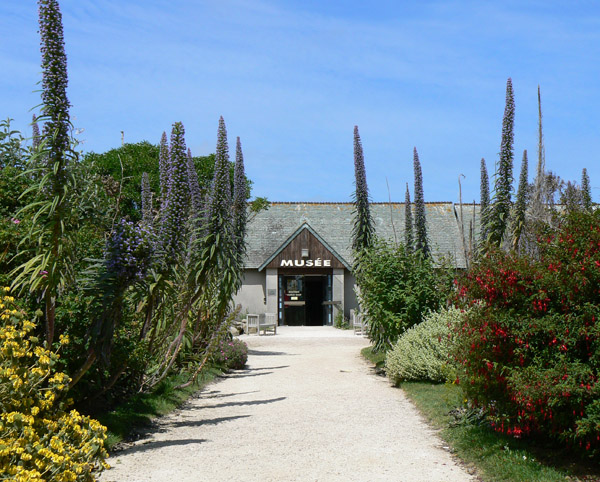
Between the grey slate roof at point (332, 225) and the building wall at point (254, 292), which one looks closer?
the building wall at point (254, 292)

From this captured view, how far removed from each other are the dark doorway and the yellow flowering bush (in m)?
30.5

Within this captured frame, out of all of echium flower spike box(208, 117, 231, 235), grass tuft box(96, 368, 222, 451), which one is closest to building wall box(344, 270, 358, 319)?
grass tuft box(96, 368, 222, 451)

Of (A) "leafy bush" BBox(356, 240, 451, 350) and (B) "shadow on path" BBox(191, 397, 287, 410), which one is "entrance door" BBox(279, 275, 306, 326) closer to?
Answer: (A) "leafy bush" BBox(356, 240, 451, 350)

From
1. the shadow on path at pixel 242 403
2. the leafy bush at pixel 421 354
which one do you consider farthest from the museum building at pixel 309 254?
the shadow on path at pixel 242 403

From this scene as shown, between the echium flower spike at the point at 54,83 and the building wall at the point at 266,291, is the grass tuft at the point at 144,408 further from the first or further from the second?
the building wall at the point at 266,291

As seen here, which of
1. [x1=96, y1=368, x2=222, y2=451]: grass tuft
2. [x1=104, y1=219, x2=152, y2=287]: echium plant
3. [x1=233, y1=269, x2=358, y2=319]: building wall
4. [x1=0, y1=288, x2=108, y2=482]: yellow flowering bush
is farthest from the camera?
[x1=233, y1=269, x2=358, y2=319]: building wall

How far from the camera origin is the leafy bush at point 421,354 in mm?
12461

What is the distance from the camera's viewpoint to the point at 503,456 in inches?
281

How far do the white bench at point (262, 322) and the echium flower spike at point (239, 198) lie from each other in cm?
1419

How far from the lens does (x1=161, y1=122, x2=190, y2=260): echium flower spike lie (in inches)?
381

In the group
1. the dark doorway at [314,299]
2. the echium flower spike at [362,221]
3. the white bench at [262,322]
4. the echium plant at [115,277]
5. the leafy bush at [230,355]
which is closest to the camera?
the echium plant at [115,277]

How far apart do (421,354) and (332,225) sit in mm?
24020

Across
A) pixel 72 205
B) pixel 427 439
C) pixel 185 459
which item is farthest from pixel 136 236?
pixel 427 439

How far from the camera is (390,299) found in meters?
15.1
